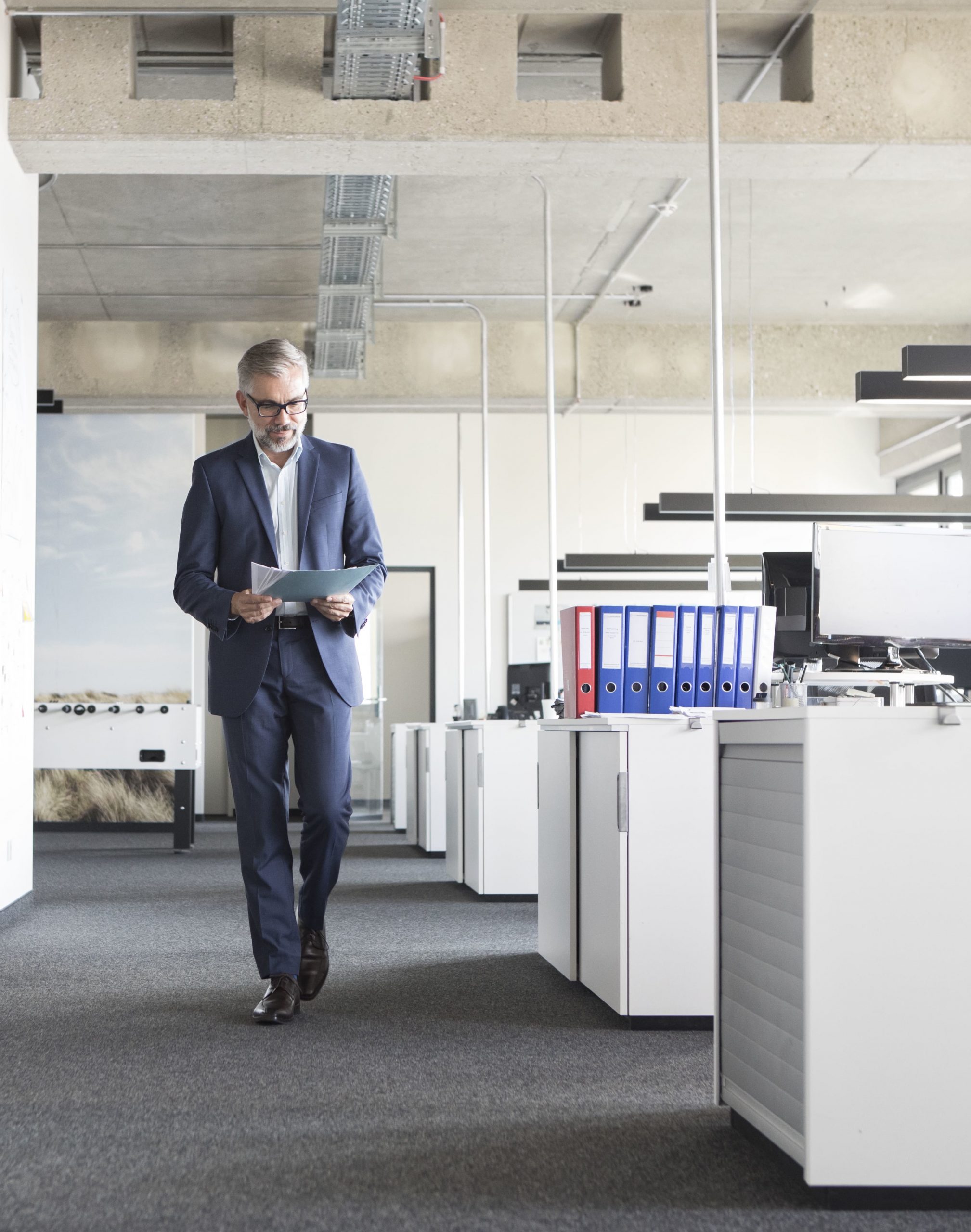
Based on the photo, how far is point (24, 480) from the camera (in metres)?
5.70

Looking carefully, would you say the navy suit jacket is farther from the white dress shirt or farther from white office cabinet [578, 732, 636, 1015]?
white office cabinet [578, 732, 636, 1015]

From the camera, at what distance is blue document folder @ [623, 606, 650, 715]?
146 inches

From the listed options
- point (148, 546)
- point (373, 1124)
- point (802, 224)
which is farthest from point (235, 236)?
point (373, 1124)

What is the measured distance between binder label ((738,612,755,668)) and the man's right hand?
129cm

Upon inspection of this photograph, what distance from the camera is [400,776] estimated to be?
10.5m

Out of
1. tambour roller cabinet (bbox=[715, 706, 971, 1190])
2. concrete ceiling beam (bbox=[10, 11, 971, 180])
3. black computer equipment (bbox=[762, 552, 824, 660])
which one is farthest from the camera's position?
concrete ceiling beam (bbox=[10, 11, 971, 180])

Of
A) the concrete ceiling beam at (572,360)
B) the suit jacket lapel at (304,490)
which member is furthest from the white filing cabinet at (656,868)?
the concrete ceiling beam at (572,360)

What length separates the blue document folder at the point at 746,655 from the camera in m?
3.66

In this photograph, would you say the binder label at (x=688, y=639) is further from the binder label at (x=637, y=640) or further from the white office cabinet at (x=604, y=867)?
the white office cabinet at (x=604, y=867)

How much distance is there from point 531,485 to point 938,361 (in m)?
7.24

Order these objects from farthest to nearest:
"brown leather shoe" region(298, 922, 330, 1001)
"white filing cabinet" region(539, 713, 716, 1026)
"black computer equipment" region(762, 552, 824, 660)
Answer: "black computer equipment" region(762, 552, 824, 660) < "brown leather shoe" region(298, 922, 330, 1001) < "white filing cabinet" region(539, 713, 716, 1026)

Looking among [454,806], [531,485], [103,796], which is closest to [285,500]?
[454,806]

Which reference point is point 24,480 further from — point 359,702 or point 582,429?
point 582,429

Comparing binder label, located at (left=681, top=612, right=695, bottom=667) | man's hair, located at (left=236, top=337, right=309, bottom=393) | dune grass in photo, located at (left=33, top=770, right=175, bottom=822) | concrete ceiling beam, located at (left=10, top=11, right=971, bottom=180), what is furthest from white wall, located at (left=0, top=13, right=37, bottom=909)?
dune grass in photo, located at (left=33, top=770, right=175, bottom=822)
